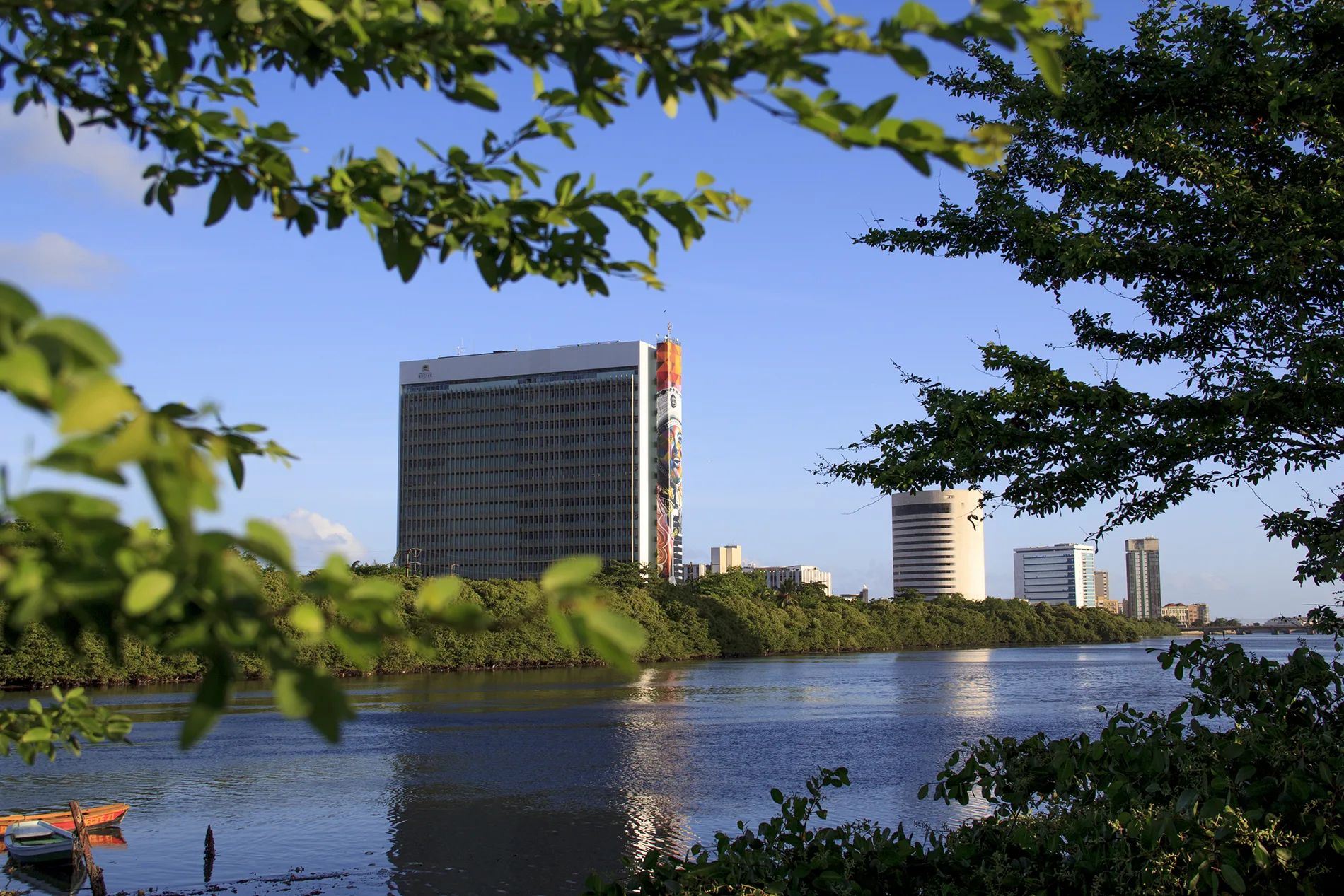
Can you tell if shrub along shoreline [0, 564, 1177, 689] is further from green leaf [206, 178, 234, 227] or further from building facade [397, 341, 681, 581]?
green leaf [206, 178, 234, 227]

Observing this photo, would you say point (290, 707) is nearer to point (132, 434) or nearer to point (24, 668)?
point (132, 434)

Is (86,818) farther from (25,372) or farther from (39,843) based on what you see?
(25,372)

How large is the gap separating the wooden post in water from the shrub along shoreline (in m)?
21.7

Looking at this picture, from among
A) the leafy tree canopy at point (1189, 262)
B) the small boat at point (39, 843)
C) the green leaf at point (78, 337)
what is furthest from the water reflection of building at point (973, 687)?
the green leaf at point (78, 337)

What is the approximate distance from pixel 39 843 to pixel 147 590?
72.1 ft

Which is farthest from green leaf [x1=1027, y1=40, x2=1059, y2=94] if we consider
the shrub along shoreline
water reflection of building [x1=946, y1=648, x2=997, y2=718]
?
water reflection of building [x1=946, y1=648, x2=997, y2=718]

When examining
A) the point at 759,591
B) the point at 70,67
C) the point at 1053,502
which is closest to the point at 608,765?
the point at 1053,502

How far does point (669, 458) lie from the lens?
14450 centimetres

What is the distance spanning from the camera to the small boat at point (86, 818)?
809 inches

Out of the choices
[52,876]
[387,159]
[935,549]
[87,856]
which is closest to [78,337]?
[387,159]

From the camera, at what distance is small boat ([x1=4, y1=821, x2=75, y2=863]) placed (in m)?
18.6


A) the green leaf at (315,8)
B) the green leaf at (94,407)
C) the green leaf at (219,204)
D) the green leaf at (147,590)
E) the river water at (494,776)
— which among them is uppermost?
the green leaf at (315,8)

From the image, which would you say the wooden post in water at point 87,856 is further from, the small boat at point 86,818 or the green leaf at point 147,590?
the green leaf at point 147,590

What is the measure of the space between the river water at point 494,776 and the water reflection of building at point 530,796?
3.3 inches
